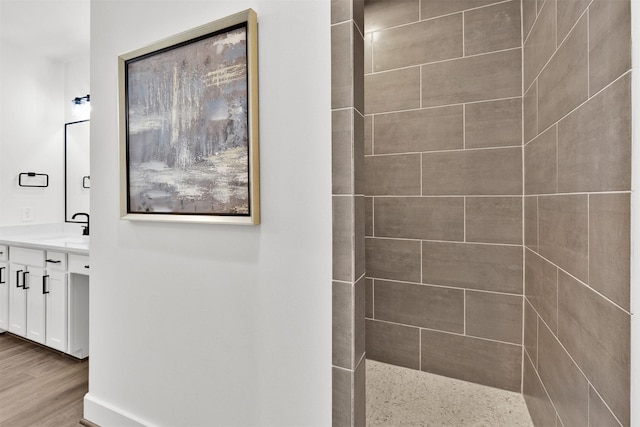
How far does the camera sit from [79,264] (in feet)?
7.71

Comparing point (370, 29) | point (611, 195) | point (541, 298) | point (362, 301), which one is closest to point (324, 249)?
point (362, 301)

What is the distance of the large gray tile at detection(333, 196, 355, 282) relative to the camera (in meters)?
1.09

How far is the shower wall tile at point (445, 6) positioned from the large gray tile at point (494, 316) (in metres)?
1.63

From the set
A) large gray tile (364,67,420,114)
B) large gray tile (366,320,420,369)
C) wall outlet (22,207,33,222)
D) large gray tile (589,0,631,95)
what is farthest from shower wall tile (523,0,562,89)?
wall outlet (22,207,33,222)

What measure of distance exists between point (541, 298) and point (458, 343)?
673mm

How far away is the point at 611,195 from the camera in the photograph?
90cm

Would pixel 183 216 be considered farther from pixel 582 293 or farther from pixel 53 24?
pixel 53 24

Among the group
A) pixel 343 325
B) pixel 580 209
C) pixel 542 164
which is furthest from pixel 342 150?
pixel 542 164

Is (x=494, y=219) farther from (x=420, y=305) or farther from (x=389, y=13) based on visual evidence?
(x=389, y=13)

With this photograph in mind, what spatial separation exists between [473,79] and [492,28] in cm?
28

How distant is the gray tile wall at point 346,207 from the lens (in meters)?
1.08

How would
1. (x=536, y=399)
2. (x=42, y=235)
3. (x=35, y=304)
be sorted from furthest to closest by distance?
(x=42, y=235) → (x=35, y=304) → (x=536, y=399)

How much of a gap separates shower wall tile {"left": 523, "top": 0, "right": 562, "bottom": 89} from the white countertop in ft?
10.3

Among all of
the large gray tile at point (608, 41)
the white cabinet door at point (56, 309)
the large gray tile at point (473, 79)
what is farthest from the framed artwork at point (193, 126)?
the white cabinet door at point (56, 309)
